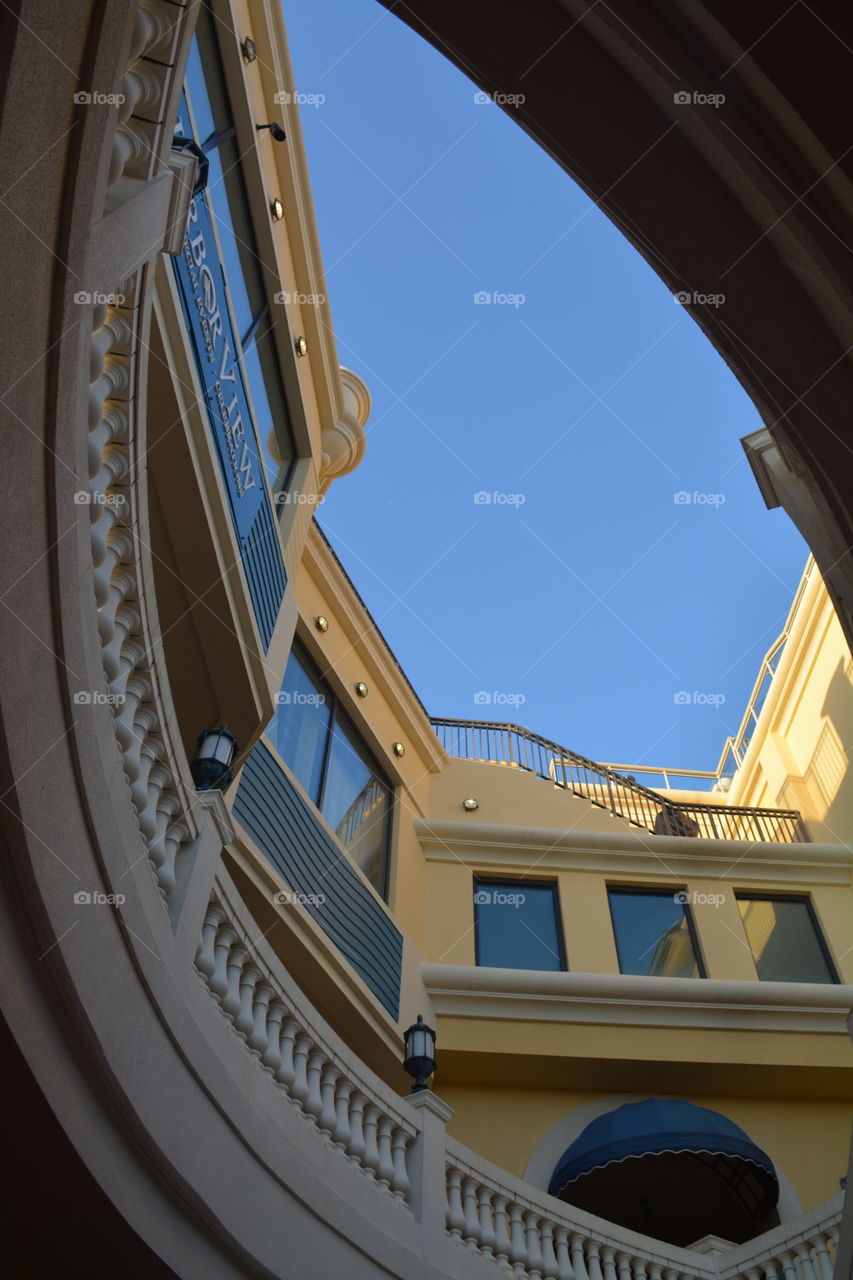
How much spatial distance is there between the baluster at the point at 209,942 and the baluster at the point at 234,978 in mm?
206

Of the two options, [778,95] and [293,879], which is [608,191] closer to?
[778,95]

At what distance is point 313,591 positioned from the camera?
12.8 metres

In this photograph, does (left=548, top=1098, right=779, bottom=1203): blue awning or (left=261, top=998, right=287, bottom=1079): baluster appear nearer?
(left=261, top=998, right=287, bottom=1079): baluster

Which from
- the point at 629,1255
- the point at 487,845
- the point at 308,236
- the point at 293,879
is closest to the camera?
the point at 629,1255

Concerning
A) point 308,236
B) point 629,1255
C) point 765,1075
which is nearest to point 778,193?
point 629,1255

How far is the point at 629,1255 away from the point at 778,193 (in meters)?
8.08

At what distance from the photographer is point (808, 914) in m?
14.4

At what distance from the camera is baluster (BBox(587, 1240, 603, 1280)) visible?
26.1 feet

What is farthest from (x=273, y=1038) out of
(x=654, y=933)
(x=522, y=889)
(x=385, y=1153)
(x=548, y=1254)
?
(x=654, y=933)

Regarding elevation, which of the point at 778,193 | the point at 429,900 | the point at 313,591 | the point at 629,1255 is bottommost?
the point at 629,1255

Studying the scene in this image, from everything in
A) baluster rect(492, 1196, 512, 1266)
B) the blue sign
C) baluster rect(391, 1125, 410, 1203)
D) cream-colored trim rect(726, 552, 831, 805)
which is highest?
cream-colored trim rect(726, 552, 831, 805)

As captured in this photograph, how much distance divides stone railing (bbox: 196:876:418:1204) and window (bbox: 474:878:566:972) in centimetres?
597

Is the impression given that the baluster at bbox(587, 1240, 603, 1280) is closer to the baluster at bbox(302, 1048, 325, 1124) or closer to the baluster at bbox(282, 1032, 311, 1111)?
the baluster at bbox(302, 1048, 325, 1124)

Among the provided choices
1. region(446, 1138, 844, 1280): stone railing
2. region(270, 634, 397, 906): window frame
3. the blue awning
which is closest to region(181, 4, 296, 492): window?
region(270, 634, 397, 906): window frame
